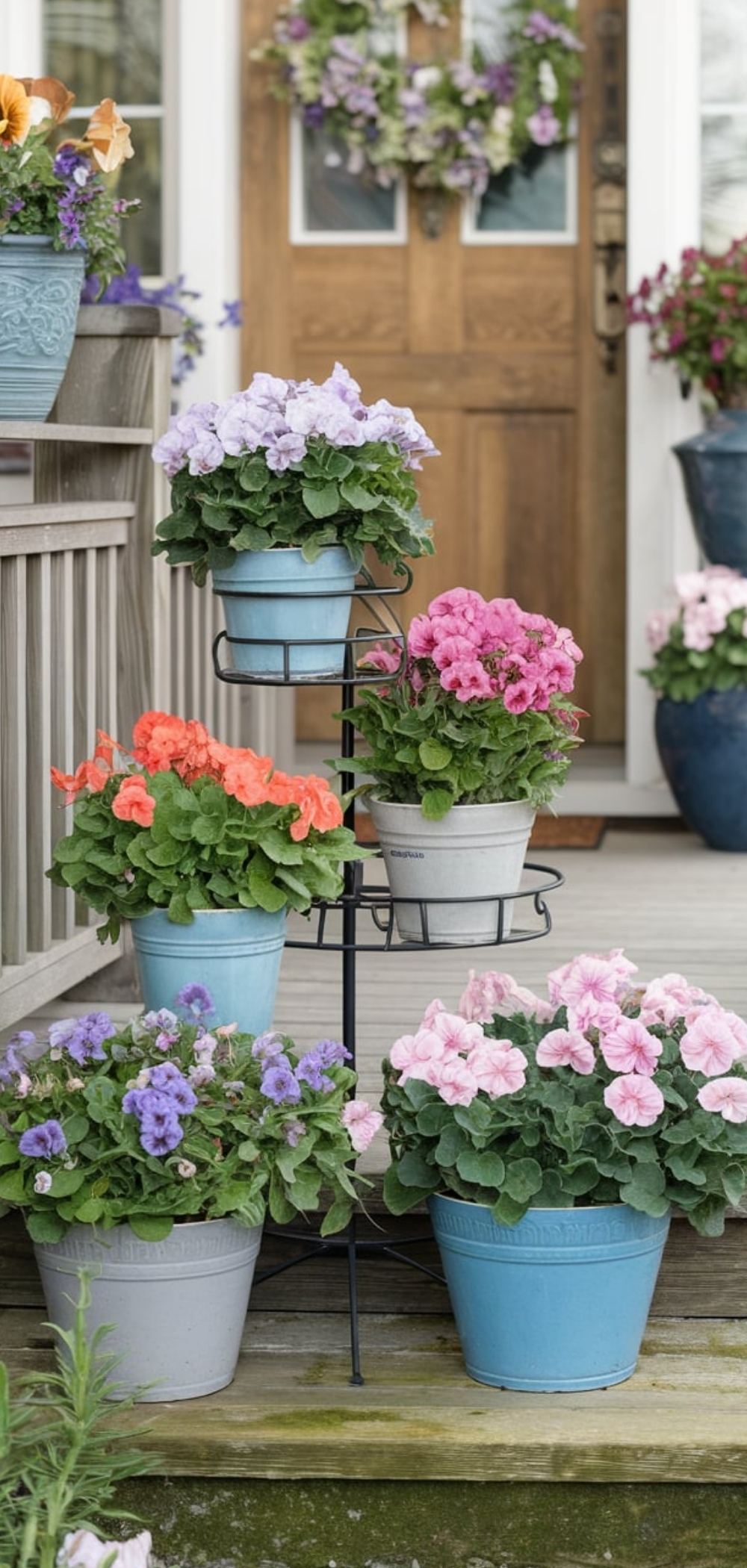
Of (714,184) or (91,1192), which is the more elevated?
(714,184)

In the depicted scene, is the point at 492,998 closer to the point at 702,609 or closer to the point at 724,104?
the point at 702,609

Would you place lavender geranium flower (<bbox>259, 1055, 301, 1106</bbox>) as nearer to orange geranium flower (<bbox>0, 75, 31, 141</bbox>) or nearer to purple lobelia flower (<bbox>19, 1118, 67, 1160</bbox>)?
purple lobelia flower (<bbox>19, 1118, 67, 1160</bbox>)

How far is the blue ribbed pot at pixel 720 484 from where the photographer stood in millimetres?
4246

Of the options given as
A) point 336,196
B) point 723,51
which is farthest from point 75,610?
point 723,51

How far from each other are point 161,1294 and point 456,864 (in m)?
0.56

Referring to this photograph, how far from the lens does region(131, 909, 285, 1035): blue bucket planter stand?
215 centimetres

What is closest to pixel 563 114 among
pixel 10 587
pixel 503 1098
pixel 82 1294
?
pixel 10 587

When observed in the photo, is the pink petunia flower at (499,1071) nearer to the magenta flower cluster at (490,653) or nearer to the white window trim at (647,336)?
the magenta flower cluster at (490,653)

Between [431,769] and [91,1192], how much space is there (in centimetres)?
57

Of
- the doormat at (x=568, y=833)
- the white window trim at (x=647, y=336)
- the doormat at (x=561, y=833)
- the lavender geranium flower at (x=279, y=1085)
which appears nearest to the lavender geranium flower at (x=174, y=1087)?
the lavender geranium flower at (x=279, y=1085)

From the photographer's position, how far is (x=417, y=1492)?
1964mm

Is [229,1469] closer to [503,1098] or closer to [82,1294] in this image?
[82,1294]

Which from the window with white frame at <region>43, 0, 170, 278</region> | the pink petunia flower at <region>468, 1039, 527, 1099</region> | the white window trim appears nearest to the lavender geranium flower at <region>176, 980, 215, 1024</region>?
the pink petunia flower at <region>468, 1039, 527, 1099</region>

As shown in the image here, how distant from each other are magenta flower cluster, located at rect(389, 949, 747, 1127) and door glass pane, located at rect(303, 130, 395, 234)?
2.91 metres
